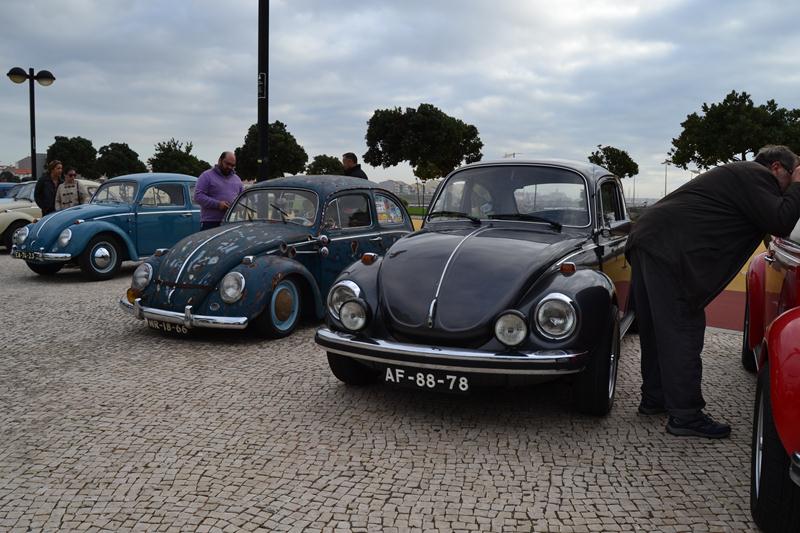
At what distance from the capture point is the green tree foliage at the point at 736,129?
36000 mm

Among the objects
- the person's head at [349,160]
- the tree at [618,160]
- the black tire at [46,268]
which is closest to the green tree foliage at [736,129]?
the tree at [618,160]

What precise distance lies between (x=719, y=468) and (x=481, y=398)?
1.59 metres

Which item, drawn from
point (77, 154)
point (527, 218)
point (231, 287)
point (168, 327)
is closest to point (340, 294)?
point (527, 218)

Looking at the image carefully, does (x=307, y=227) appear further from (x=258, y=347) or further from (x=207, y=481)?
(x=207, y=481)

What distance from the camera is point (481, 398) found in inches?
181

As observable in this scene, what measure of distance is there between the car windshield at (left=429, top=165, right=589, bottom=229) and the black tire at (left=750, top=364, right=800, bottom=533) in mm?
2564

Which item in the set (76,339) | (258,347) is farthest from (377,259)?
(76,339)

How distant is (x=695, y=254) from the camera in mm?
3863

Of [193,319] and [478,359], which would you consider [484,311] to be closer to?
[478,359]

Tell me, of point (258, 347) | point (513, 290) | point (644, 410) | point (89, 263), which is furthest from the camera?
point (89, 263)

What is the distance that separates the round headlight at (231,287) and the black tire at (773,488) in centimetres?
440

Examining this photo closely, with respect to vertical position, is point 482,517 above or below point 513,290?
below

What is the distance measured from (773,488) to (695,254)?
5.29 ft

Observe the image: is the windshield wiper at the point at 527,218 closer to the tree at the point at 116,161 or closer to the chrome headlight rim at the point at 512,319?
the chrome headlight rim at the point at 512,319
